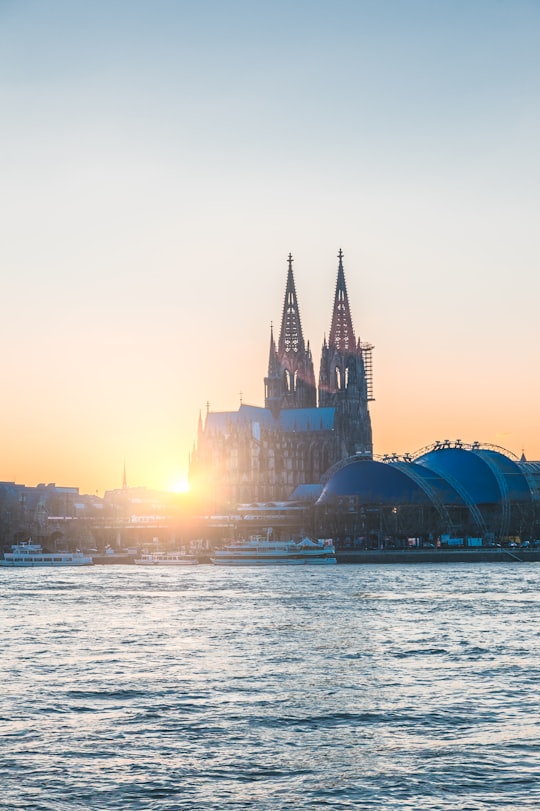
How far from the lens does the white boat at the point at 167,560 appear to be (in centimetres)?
14988

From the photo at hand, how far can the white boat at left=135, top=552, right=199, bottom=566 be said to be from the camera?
14988cm

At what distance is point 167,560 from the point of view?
151375mm

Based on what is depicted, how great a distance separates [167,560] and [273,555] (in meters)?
15.1

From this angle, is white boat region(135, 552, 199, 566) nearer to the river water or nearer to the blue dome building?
the blue dome building

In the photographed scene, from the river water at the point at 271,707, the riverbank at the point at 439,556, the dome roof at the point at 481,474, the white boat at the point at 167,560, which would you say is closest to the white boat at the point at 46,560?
the white boat at the point at 167,560

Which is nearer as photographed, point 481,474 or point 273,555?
point 273,555

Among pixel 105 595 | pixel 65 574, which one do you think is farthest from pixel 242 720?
pixel 65 574

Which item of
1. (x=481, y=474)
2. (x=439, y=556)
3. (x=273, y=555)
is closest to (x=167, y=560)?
(x=273, y=555)

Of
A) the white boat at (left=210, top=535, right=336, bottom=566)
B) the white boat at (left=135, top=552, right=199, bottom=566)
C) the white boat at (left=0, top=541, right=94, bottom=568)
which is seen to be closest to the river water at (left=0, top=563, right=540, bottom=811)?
the white boat at (left=210, top=535, right=336, bottom=566)

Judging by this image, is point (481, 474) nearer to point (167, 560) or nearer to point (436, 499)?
point (436, 499)

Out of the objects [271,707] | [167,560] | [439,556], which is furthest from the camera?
[167,560]

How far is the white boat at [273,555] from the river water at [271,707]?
70.5 meters

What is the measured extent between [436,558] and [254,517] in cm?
4512

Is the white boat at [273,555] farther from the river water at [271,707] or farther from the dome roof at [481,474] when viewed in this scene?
the river water at [271,707]
